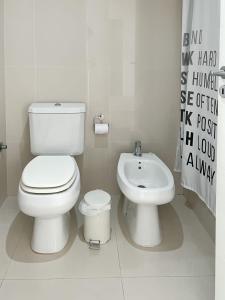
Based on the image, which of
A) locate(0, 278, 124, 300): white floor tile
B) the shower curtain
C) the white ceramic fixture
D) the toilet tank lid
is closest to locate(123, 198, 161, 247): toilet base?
the white ceramic fixture

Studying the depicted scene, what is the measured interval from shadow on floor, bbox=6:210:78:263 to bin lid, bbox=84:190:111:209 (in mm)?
267

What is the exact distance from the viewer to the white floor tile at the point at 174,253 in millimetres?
2014

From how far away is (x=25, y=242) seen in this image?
2.33 metres

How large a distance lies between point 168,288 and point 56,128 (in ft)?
4.34

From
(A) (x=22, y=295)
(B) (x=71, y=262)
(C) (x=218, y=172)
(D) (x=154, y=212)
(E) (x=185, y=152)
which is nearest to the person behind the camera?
(C) (x=218, y=172)

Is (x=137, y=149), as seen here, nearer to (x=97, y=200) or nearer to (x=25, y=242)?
(x=97, y=200)

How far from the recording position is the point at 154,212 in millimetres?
2281

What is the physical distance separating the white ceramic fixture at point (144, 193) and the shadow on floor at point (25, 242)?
385 millimetres

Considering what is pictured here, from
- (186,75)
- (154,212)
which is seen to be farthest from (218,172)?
(186,75)

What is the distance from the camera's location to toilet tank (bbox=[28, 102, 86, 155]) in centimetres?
262

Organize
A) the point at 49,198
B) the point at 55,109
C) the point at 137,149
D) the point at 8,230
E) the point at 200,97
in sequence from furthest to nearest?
the point at 137,149 → the point at 55,109 → the point at 8,230 → the point at 200,97 → the point at 49,198

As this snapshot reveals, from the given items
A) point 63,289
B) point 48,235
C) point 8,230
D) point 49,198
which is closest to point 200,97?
point 49,198

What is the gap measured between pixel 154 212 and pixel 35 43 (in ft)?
4.98

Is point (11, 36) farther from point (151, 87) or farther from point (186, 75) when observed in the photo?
point (186, 75)
